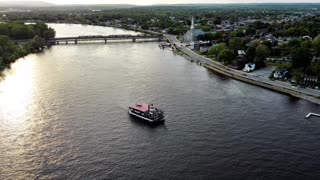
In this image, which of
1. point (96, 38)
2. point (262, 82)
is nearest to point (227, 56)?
point (262, 82)

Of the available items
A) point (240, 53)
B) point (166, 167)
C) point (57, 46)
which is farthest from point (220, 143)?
point (57, 46)

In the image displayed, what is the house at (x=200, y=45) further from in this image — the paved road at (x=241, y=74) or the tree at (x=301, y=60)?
the tree at (x=301, y=60)

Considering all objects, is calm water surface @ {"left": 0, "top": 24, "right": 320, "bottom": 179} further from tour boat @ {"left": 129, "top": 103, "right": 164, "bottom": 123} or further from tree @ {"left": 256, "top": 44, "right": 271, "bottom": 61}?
tree @ {"left": 256, "top": 44, "right": 271, "bottom": 61}

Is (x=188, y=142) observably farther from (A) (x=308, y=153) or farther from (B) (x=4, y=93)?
(B) (x=4, y=93)

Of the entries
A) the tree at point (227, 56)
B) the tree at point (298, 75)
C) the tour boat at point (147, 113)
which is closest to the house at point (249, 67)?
the tree at point (227, 56)

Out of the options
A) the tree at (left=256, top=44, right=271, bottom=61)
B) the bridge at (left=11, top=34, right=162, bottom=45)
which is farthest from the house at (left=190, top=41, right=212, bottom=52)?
the bridge at (left=11, top=34, right=162, bottom=45)
